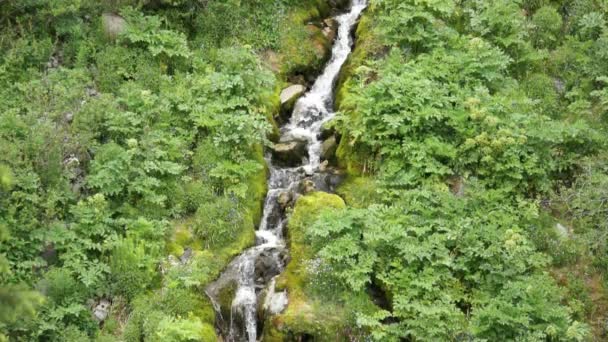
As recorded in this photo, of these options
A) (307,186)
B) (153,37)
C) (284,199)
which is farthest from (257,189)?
(153,37)

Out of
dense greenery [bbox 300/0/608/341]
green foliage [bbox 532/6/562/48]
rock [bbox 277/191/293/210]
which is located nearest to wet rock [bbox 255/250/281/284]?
dense greenery [bbox 300/0/608/341]

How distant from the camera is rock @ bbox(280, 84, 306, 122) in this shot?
1484cm

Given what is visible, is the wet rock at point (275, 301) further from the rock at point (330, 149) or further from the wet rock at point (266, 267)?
the rock at point (330, 149)

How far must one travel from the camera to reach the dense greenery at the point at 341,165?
9.52 meters

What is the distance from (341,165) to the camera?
1307cm

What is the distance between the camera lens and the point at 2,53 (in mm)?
13094

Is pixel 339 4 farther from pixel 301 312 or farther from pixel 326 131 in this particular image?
pixel 301 312

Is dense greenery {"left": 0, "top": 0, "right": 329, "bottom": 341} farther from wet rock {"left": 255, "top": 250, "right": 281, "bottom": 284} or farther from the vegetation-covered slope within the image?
the vegetation-covered slope

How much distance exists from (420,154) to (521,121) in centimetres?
213

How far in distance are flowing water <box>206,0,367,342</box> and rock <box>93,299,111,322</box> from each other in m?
1.68

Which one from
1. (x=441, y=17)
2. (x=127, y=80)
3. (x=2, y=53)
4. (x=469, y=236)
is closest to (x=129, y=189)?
(x=127, y=80)

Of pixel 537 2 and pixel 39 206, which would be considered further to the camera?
pixel 537 2

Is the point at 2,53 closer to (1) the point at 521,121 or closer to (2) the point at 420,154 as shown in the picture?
(2) the point at 420,154

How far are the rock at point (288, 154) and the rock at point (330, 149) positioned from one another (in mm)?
464
